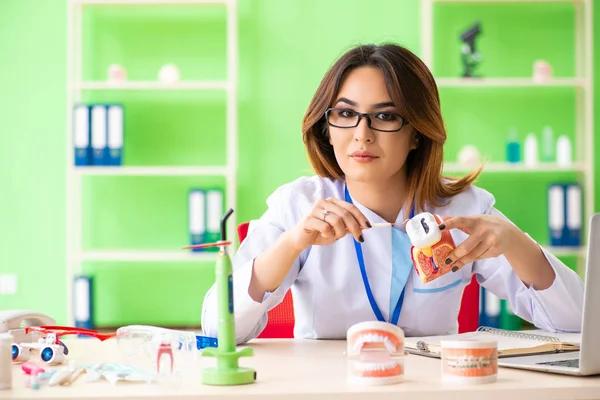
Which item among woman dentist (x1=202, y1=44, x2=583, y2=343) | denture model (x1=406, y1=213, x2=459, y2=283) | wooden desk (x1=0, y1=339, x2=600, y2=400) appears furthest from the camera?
woman dentist (x1=202, y1=44, x2=583, y2=343)

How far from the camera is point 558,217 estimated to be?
13.8ft

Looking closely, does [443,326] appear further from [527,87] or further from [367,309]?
[527,87]

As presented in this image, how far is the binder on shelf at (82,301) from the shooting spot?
162 inches

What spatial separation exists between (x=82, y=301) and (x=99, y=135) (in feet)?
2.75

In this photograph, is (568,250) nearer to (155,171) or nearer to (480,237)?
(155,171)

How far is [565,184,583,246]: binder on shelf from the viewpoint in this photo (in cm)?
420

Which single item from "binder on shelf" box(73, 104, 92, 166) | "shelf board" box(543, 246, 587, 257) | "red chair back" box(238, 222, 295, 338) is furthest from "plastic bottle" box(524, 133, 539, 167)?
"red chair back" box(238, 222, 295, 338)

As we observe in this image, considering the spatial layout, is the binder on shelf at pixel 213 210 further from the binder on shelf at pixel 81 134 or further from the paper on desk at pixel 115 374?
the paper on desk at pixel 115 374

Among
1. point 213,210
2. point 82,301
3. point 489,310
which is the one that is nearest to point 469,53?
point 489,310

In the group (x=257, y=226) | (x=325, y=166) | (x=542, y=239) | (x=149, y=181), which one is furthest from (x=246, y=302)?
(x=542, y=239)

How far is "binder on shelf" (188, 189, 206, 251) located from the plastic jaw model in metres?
2.97

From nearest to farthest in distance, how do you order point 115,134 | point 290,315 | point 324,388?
point 324,388, point 290,315, point 115,134

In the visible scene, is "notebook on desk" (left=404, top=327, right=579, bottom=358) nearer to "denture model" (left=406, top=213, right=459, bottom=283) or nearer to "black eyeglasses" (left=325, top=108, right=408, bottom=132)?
"denture model" (left=406, top=213, right=459, bottom=283)

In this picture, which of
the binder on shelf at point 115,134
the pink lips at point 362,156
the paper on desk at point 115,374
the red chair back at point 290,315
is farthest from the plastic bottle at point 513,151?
the paper on desk at point 115,374
